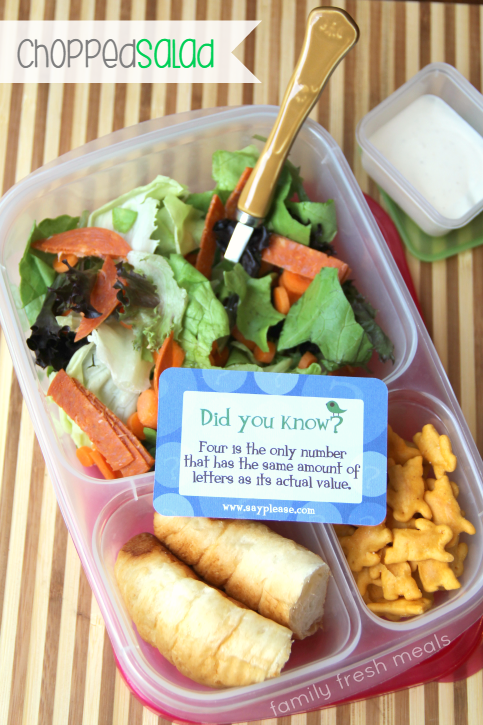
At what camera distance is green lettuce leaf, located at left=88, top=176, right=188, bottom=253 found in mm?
1279

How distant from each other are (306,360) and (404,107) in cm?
73

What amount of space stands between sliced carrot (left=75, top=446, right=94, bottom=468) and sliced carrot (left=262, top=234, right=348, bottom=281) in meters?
0.58

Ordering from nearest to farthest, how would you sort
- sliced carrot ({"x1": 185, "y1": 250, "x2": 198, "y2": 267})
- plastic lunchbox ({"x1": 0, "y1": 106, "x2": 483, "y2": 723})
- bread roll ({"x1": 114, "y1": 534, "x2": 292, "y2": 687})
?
bread roll ({"x1": 114, "y1": 534, "x2": 292, "y2": 687}) < plastic lunchbox ({"x1": 0, "y1": 106, "x2": 483, "y2": 723}) < sliced carrot ({"x1": 185, "y1": 250, "x2": 198, "y2": 267})

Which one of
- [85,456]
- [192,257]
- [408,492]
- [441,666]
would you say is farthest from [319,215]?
[441,666]

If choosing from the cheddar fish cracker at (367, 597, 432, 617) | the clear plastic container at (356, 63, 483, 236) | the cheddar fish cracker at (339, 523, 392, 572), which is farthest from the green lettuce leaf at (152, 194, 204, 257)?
the cheddar fish cracker at (367, 597, 432, 617)

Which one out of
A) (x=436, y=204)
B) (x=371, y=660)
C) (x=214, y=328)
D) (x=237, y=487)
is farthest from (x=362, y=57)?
(x=371, y=660)

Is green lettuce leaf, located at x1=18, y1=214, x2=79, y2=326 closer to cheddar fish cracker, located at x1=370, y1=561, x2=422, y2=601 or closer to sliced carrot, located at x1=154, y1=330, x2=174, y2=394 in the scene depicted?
sliced carrot, located at x1=154, y1=330, x2=174, y2=394

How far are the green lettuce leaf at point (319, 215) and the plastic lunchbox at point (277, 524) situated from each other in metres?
0.05

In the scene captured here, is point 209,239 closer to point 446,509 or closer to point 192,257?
point 192,257

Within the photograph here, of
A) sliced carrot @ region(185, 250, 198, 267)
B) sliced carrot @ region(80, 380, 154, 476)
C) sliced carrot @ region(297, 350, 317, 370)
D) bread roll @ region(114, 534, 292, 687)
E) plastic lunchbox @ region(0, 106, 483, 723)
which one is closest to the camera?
bread roll @ region(114, 534, 292, 687)

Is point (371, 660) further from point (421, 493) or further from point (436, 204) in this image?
point (436, 204)

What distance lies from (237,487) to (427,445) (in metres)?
0.40

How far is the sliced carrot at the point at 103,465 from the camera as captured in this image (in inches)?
46.2

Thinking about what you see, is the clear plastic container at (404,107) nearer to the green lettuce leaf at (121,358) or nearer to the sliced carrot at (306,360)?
the sliced carrot at (306,360)
